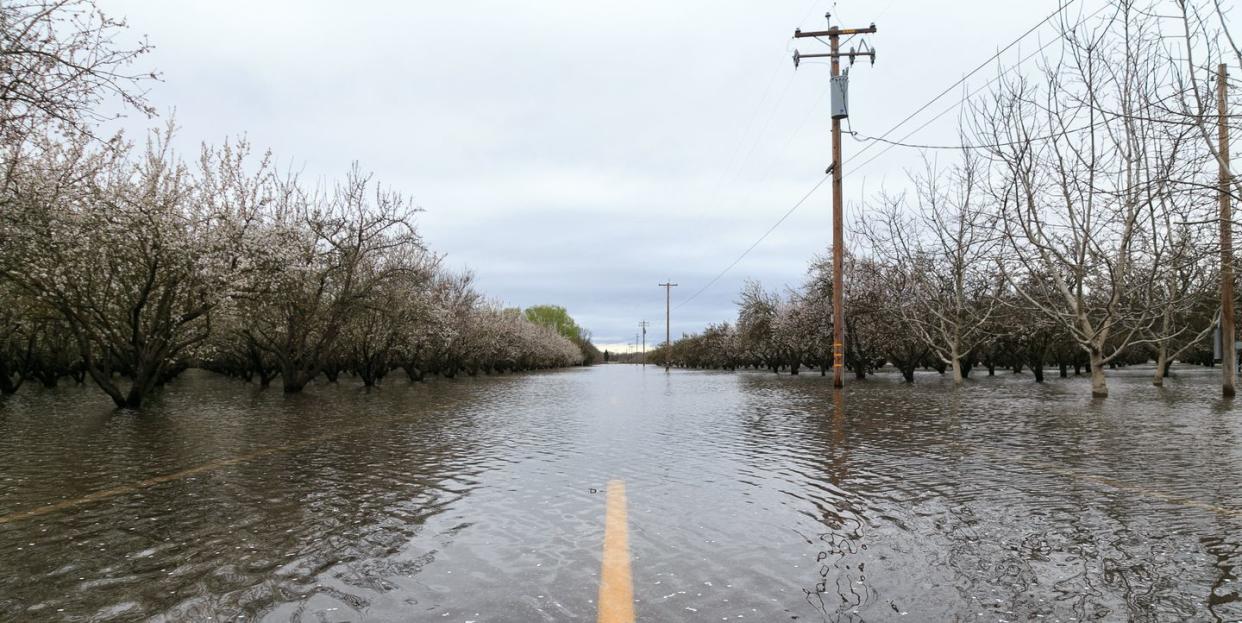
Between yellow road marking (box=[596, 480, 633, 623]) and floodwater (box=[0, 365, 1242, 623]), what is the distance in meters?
0.07

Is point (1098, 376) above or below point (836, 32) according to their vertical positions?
below

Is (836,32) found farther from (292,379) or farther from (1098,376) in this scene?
(292,379)

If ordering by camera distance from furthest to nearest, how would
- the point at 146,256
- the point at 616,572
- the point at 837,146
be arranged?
the point at 837,146 < the point at 146,256 < the point at 616,572

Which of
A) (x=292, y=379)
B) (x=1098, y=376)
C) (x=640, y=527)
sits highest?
(x=1098, y=376)

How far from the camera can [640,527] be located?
542 centimetres

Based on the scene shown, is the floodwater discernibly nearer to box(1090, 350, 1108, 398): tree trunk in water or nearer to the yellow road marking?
the yellow road marking

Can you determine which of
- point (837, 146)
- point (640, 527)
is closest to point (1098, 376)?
point (837, 146)

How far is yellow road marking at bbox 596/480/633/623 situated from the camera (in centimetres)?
353

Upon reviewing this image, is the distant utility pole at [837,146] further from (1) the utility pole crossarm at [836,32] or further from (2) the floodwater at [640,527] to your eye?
(2) the floodwater at [640,527]

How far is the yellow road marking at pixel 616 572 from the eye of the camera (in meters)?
3.53

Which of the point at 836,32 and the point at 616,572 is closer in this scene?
the point at 616,572

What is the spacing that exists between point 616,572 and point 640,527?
47.7 inches

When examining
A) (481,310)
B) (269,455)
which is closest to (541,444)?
(269,455)

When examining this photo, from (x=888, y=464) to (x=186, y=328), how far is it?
74.3 feet
